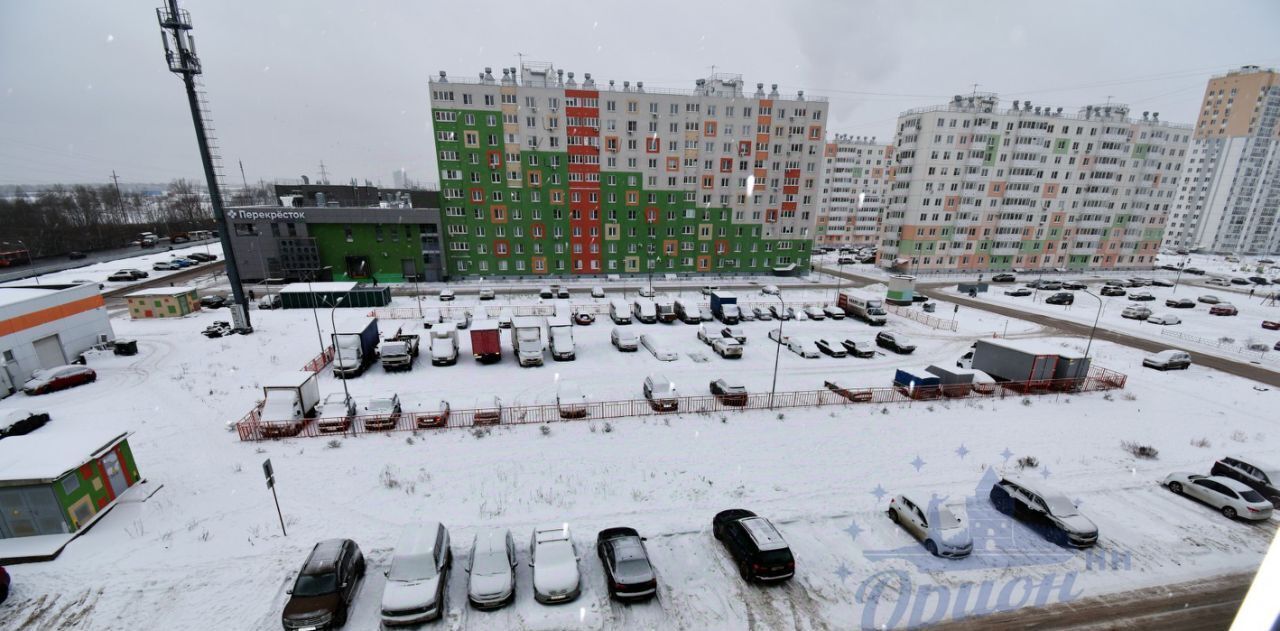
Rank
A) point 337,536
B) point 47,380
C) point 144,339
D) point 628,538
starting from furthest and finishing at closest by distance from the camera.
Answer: point 144,339 → point 47,380 → point 337,536 → point 628,538

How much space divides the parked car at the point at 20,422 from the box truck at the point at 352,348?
11.4 m

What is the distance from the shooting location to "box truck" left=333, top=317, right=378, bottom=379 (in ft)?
92.7

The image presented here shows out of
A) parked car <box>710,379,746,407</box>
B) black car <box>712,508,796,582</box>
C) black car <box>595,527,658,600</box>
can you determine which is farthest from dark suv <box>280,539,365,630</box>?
parked car <box>710,379,746,407</box>

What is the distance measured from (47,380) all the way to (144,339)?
937 cm

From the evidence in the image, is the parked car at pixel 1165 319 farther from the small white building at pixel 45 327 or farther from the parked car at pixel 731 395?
the small white building at pixel 45 327

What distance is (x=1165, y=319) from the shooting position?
4253 centimetres

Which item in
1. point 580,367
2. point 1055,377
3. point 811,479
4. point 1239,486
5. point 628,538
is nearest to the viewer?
point 628,538

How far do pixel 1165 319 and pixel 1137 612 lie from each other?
44.4 m

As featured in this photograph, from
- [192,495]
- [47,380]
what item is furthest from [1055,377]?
[47,380]

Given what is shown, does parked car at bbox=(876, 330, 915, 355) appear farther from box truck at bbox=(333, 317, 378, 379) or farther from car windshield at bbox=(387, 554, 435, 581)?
box truck at bbox=(333, 317, 378, 379)

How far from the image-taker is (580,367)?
30.4m

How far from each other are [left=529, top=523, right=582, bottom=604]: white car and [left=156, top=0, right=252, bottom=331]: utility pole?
1330 inches

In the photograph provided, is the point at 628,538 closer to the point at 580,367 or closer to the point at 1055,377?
the point at 580,367

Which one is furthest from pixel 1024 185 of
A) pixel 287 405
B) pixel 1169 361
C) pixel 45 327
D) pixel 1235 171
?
pixel 45 327
